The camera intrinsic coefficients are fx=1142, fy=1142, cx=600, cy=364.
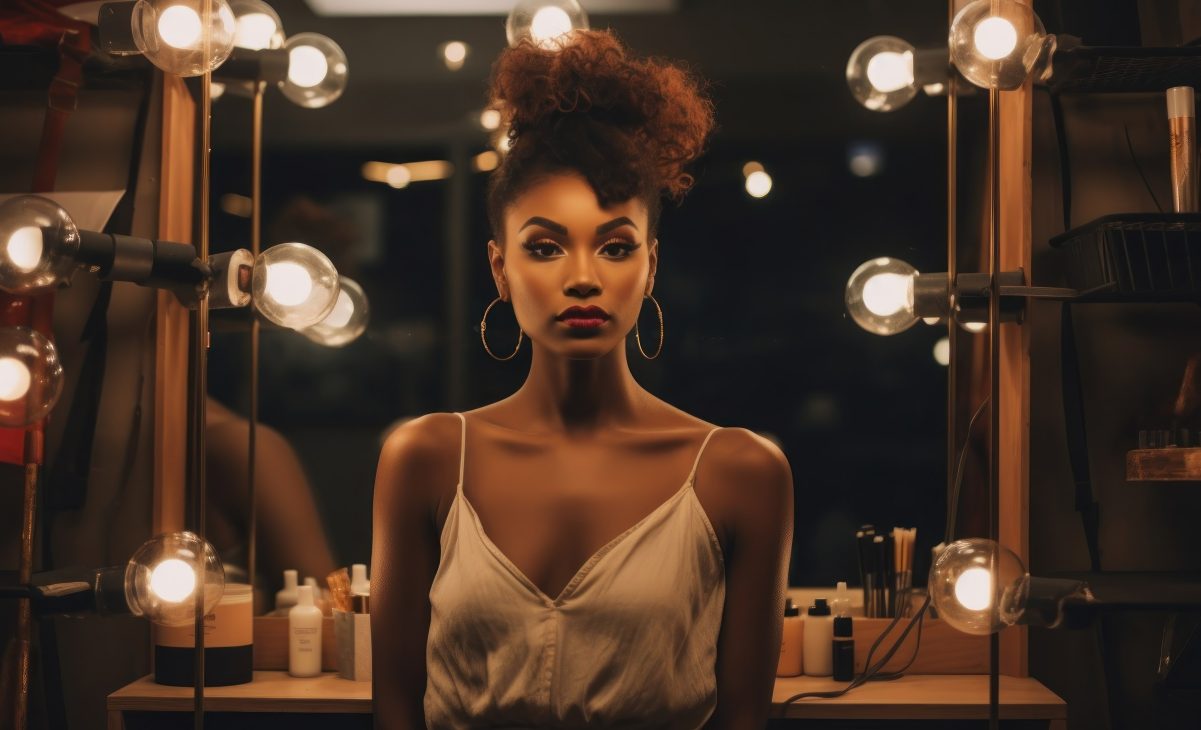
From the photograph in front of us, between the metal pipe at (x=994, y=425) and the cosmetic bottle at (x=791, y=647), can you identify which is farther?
the cosmetic bottle at (x=791, y=647)

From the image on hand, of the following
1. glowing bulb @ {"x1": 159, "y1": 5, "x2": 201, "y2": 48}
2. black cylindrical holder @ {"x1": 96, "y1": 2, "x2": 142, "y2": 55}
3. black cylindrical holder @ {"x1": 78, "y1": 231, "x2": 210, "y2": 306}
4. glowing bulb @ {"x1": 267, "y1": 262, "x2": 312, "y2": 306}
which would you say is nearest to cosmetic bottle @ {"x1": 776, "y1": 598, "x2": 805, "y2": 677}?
glowing bulb @ {"x1": 267, "y1": 262, "x2": 312, "y2": 306}

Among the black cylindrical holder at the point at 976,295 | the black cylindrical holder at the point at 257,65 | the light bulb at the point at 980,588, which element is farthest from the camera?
the black cylindrical holder at the point at 257,65

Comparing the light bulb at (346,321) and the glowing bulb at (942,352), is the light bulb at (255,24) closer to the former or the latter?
the light bulb at (346,321)

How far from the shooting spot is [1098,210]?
2.10 m

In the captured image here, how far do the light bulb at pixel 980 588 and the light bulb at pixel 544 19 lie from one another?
3.55ft

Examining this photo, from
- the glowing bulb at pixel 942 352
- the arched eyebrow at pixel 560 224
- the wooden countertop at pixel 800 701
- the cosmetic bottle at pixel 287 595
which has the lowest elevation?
the wooden countertop at pixel 800 701

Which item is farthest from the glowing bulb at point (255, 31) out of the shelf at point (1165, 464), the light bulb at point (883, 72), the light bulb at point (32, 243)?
the shelf at point (1165, 464)

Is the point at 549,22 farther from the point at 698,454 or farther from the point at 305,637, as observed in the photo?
the point at 305,637

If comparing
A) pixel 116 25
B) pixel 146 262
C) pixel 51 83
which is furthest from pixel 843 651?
pixel 51 83

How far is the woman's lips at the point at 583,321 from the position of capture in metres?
1.67

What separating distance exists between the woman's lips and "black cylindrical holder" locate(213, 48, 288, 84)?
0.80 meters

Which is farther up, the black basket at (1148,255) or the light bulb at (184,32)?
the light bulb at (184,32)

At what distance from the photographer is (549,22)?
6.49ft

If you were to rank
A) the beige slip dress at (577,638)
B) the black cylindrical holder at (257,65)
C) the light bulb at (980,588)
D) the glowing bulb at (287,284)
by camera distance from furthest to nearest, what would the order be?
the black cylindrical holder at (257,65) → the glowing bulb at (287,284) → the light bulb at (980,588) → the beige slip dress at (577,638)
